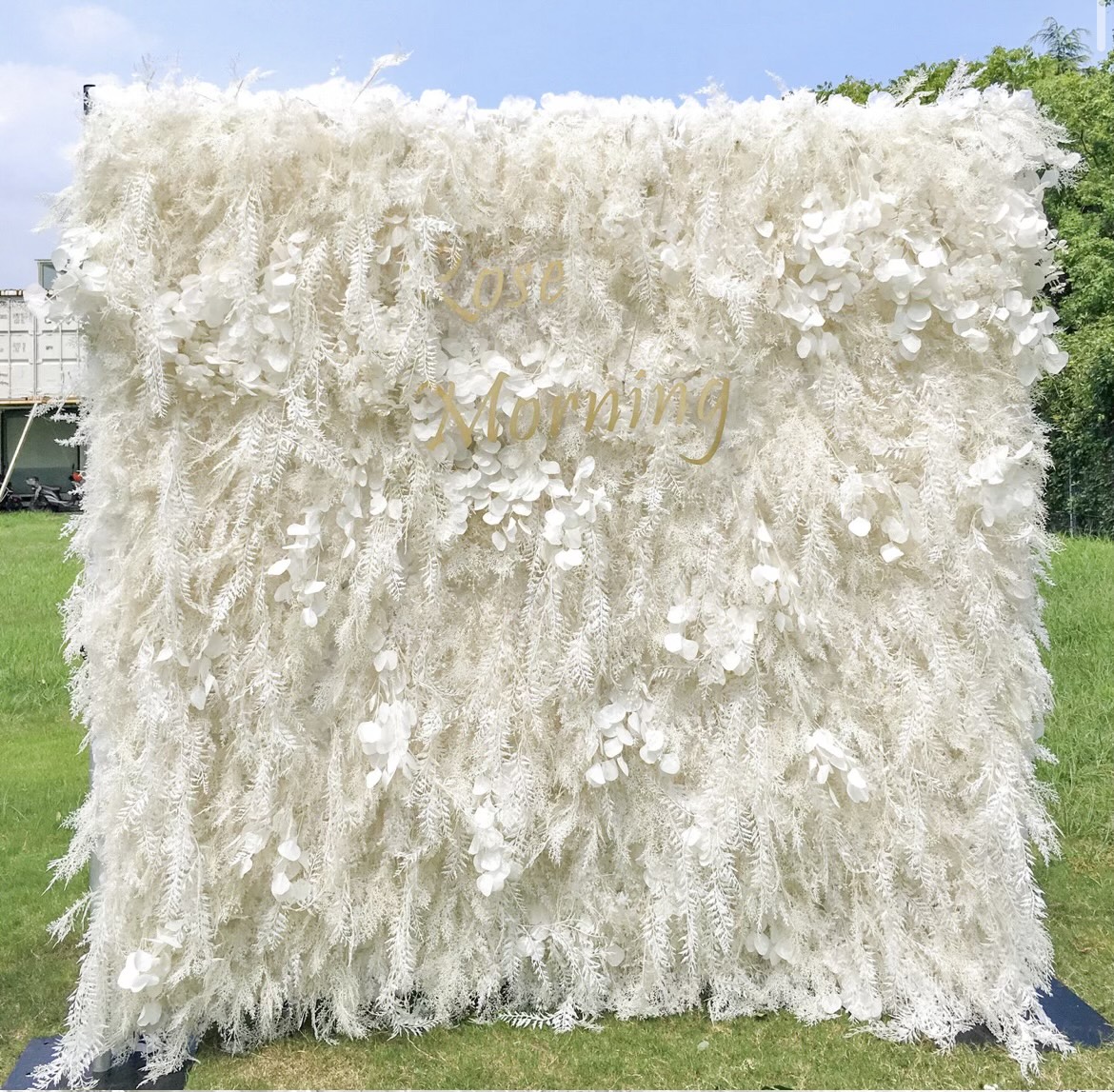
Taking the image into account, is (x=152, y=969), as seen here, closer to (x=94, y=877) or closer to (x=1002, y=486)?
(x=94, y=877)

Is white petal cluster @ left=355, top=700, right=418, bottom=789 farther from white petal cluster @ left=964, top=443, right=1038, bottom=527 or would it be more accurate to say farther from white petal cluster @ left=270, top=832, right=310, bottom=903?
white petal cluster @ left=964, top=443, right=1038, bottom=527

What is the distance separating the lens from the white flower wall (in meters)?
2.12

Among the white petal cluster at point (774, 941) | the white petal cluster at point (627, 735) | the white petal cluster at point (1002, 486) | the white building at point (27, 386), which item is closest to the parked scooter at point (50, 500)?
the white building at point (27, 386)

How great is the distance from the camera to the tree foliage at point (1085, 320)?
1077 cm

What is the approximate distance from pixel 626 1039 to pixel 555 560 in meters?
1.11

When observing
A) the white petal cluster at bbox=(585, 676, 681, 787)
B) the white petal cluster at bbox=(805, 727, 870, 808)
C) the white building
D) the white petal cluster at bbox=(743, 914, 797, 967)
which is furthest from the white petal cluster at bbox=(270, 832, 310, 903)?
the white building

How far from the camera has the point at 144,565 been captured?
2148 mm

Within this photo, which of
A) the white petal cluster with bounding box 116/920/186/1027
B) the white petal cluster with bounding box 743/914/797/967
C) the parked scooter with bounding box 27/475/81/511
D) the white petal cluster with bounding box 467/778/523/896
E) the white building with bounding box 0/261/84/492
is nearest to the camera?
the white petal cluster with bounding box 116/920/186/1027

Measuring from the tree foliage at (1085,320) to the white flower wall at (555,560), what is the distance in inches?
344

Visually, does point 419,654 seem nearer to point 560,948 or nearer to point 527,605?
point 527,605

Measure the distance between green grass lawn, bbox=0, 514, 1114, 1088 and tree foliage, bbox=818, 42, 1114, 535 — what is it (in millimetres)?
7591

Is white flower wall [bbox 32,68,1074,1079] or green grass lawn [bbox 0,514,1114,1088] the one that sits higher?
white flower wall [bbox 32,68,1074,1079]

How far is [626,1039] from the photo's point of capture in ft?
7.46

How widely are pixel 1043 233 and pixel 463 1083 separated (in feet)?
7.58
